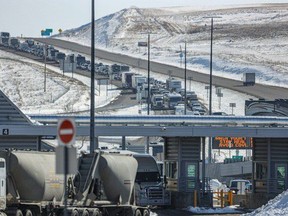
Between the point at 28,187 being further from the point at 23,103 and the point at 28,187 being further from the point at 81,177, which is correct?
the point at 23,103

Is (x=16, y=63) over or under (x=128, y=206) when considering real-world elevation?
over

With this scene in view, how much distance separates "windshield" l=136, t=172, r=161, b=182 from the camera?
60.2m

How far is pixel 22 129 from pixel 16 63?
10088 centimetres

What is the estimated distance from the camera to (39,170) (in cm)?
4269

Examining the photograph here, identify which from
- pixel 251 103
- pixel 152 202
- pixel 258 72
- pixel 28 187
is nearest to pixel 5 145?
pixel 152 202

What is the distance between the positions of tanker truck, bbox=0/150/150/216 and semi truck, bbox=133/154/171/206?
38.6 feet

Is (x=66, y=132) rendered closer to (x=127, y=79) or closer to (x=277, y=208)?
(x=277, y=208)

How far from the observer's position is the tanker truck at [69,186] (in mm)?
42125

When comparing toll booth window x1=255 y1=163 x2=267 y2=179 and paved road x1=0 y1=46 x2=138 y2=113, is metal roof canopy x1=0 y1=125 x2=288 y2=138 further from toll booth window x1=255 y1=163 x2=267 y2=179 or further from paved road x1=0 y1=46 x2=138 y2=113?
paved road x1=0 y1=46 x2=138 y2=113

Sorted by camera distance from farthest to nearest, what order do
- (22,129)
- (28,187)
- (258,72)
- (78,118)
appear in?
(258,72), (78,118), (22,129), (28,187)

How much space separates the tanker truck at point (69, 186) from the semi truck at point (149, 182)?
1176 centimetres

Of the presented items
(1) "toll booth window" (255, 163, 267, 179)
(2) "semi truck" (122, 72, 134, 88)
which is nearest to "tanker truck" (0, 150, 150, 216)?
(1) "toll booth window" (255, 163, 267, 179)

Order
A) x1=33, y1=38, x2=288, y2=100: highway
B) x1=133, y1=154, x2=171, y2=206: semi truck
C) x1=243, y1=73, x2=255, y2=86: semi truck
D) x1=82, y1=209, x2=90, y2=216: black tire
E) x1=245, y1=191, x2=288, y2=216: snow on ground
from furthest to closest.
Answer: x1=243, y1=73, x2=255, y2=86: semi truck, x1=33, y1=38, x2=288, y2=100: highway, x1=133, y1=154, x2=171, y2=206: semi truck, x1=82, y1=209, x2=90, y2=216: black tire, x1=245, y1=191, x2=288, y2=216: snow on ground

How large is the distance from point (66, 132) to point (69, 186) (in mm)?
16764
